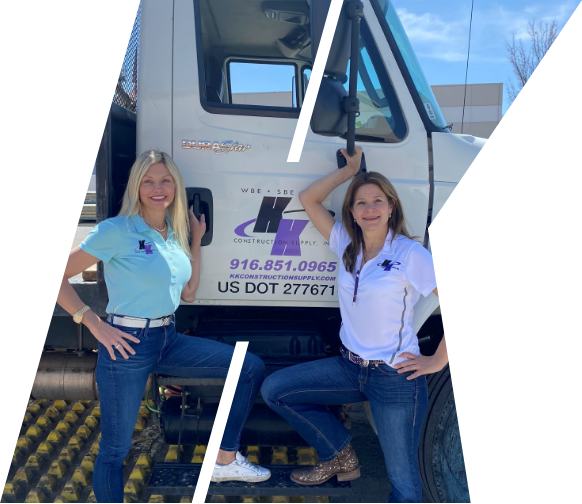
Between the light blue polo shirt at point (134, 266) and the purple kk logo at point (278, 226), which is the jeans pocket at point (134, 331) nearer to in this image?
the light blue polo shirt at point (134, 266)

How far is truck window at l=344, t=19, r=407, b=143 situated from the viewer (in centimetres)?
219

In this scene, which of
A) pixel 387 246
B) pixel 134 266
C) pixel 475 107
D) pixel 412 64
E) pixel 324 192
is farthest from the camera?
pixel 475 107

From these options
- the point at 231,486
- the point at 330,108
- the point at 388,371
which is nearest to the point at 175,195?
the point at 330,108

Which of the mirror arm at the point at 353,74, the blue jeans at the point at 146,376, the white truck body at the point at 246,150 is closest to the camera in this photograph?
the mirror arm at the point at 353,74

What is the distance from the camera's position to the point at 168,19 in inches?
86.2

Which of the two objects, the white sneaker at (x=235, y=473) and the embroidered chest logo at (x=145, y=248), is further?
the white sneaker at (x=235, y=473)

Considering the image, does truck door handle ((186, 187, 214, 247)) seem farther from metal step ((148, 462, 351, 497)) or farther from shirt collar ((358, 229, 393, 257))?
metal step ((148, 462, 351, 497))

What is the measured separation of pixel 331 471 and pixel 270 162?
145 centimetres

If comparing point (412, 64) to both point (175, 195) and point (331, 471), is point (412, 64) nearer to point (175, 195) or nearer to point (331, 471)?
point (175, 195)

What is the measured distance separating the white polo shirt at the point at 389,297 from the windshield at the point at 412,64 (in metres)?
0.69

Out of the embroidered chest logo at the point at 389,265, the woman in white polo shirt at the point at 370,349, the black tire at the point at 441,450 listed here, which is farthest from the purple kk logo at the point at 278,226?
the black tire at the point at 441,450

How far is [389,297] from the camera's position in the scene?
6.40 feet

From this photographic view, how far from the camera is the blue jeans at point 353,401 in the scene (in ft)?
6.51

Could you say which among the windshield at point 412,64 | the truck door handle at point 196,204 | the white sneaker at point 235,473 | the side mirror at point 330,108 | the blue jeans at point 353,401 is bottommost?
the white sneaker at point 235,473
